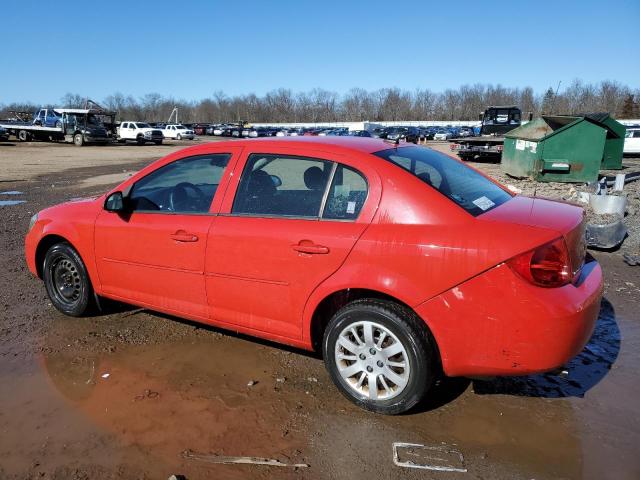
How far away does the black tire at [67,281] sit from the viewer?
4.50 meters

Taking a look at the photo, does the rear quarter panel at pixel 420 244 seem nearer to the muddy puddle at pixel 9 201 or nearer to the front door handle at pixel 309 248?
the front door handle at pixel 309 248

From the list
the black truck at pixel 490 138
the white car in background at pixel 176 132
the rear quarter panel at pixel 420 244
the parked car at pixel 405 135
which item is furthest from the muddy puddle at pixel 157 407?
the white car in background at pixel 176 132

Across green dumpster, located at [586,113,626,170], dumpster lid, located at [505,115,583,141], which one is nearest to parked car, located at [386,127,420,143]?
green dumpster, located at [586,113,626,170]

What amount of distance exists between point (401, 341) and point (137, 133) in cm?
4410

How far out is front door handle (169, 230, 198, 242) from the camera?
143 inches

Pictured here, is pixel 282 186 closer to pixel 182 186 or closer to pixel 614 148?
pixel 182 186

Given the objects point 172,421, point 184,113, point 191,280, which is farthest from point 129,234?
point 184,113

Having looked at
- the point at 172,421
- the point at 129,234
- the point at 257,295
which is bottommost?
the point at 172,421

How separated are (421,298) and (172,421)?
1714 mm

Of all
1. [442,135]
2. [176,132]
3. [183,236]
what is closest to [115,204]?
[183,236]

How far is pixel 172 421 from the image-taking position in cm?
307

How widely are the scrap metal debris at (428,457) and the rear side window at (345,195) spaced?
4.52 ft

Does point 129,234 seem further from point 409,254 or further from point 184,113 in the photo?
point 184,113

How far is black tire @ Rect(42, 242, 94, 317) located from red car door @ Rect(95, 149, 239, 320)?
0.32 meters
